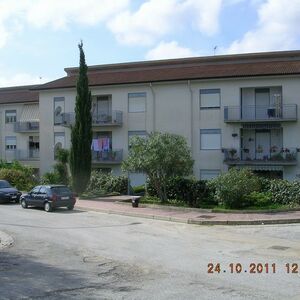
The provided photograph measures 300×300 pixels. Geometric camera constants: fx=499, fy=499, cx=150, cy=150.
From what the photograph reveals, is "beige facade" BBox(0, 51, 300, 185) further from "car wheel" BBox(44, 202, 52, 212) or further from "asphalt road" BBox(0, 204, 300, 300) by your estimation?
"asphalt road" BBox(0, 204, 300, 300)

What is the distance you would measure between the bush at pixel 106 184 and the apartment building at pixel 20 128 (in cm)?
1431

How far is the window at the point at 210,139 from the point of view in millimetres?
39469

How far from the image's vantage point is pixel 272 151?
3844 centimetres

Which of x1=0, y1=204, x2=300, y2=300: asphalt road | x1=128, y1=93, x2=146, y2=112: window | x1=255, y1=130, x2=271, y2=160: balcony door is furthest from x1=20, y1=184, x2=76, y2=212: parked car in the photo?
x1=255, y1=130, x2=271, y2=160: balcony door

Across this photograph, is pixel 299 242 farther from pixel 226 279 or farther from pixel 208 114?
pixel 208 114

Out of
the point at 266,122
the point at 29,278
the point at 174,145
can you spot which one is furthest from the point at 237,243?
the point at 266,122

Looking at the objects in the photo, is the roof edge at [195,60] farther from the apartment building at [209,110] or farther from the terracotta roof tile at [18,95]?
the terracotta roof tile at [18,95]

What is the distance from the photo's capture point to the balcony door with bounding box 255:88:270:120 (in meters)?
38.4

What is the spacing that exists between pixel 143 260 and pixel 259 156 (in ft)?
92.8

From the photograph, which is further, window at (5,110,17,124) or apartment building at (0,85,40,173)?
window at (5,110,17,124)

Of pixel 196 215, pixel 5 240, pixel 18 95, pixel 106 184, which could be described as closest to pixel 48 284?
pixel 5 240

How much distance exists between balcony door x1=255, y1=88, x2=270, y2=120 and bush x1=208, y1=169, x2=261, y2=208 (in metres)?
14.5

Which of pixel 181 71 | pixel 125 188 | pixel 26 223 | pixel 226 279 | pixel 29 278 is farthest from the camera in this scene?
pixel 181 71

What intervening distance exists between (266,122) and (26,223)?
896 inches
